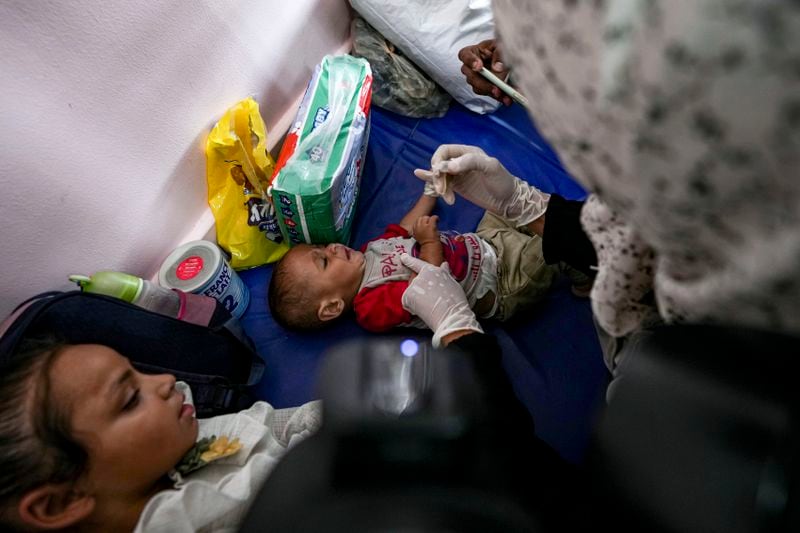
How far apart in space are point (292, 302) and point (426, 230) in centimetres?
42

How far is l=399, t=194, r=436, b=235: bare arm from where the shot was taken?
1.54 metres

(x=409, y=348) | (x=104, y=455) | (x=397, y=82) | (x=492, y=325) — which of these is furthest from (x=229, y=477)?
(x=397, y=82)

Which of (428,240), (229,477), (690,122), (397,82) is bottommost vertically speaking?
(229,477)

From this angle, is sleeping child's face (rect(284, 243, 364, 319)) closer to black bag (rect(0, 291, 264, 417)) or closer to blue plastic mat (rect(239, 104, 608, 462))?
blue plastic mat (rect(239, 104, 608, 462))

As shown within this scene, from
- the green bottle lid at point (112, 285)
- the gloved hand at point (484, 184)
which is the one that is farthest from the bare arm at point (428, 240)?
the green bottle lid at point (112, 285)

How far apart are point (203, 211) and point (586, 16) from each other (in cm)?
144

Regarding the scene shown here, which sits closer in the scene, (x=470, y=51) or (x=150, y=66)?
(x=150, y=66)

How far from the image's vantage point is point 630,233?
52 centimetres

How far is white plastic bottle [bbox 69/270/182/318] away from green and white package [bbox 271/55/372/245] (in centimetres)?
36

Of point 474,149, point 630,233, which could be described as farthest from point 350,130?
point 630,233

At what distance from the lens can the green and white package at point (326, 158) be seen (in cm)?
132

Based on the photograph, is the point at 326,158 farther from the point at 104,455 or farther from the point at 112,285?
the point at 104,455

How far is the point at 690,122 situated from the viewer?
267mm

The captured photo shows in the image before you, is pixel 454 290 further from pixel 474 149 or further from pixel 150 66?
pixel 150 66
